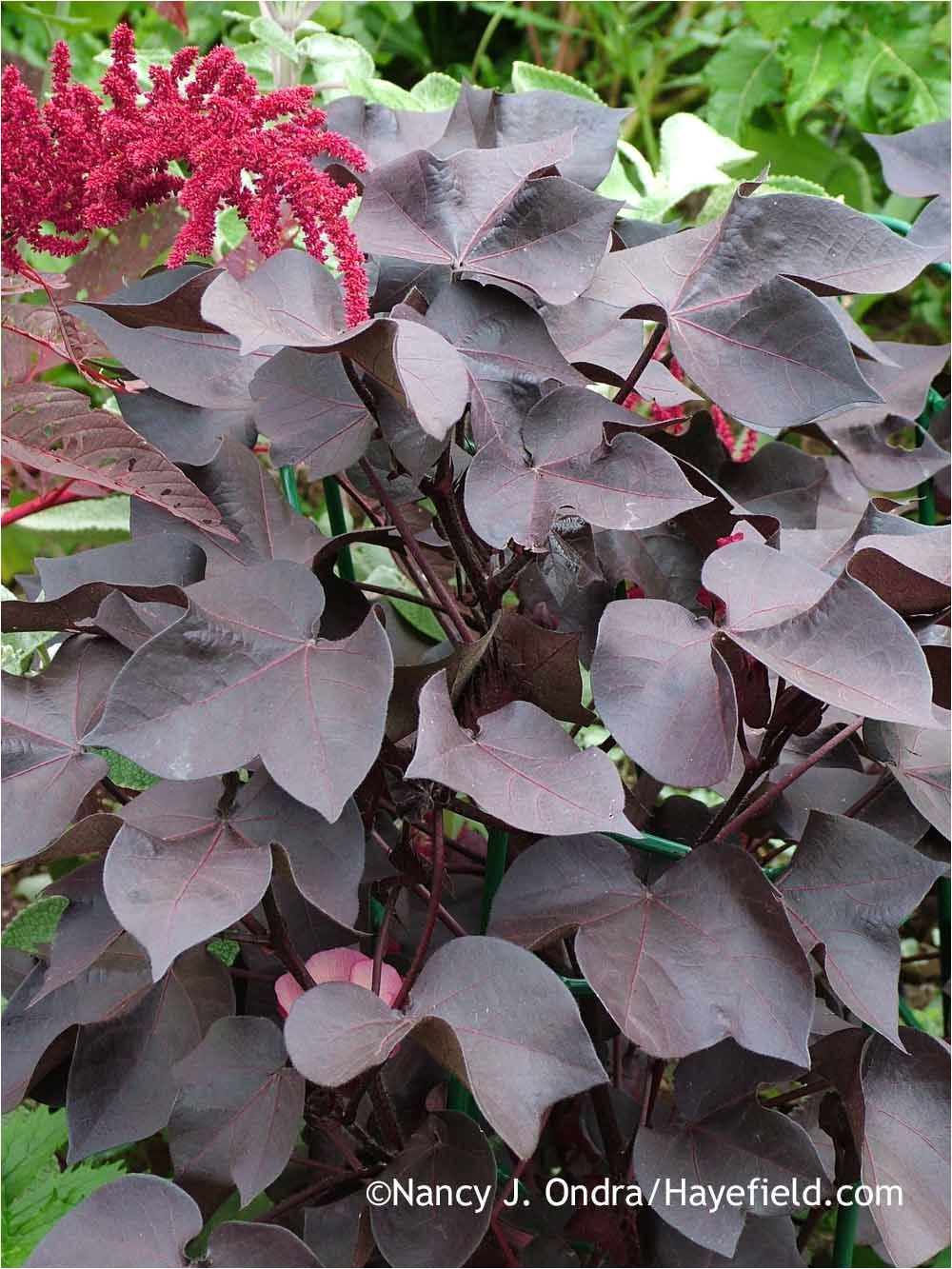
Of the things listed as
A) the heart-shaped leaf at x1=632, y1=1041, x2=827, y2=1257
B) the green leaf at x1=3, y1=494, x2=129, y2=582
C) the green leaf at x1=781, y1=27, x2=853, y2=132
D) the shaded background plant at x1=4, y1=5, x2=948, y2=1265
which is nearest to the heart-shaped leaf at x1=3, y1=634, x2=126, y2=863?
the shaded background plant at x1=4, y1=5, x2=948, y2=1265

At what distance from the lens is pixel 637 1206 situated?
2.25ft

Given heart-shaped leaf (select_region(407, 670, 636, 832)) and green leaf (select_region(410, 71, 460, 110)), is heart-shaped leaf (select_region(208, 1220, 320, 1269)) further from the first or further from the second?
green leaf (select_region(410, 71, 460, 110))

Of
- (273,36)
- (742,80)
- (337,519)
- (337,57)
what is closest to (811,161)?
(742,80)

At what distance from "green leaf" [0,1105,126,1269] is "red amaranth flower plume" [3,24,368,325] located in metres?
0.56

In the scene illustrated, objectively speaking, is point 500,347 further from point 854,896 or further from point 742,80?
point 742,80

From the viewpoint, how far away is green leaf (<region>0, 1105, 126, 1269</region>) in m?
0.75

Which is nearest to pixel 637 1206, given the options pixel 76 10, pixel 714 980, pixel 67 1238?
pixel 714 980

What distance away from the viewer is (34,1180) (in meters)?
0.79

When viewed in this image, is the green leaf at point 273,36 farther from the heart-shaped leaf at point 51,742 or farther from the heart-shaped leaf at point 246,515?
the heart-shaped leaf at point 51,742

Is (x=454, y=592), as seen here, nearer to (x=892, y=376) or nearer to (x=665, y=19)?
(x=892, y=376)

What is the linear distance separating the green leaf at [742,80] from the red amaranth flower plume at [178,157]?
5.45 ft

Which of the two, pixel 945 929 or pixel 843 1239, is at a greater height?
pixel 945 929

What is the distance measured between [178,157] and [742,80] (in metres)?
1.79

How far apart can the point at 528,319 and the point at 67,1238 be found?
0.45 metres
